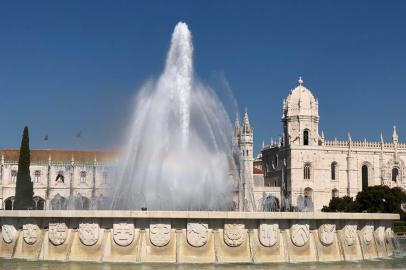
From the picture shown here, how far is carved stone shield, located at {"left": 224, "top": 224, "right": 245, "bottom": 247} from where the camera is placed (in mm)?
15984

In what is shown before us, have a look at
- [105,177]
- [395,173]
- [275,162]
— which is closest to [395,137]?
[395,173]

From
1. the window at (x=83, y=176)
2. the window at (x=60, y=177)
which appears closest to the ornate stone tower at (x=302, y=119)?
the window at (x=83, y=176)

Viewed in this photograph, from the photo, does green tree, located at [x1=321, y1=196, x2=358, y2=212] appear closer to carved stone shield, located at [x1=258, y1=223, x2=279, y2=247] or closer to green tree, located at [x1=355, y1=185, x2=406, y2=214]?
green tree, located at [x1=355, y1=185, x2=406, y2=214]

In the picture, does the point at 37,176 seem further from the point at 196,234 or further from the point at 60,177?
the point at 196,234

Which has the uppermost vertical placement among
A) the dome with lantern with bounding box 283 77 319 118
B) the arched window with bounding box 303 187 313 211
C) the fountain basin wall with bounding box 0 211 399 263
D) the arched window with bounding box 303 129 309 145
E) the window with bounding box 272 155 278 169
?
the dome with lantern with bounding box 283 77 319 118

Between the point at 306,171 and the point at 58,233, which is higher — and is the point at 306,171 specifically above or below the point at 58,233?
above

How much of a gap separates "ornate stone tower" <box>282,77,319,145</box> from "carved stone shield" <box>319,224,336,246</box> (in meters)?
52.7

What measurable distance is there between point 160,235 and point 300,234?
11.7 feet

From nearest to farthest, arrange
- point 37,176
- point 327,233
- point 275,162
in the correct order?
1. point 327,233
2. point 275,162
3. point 37,176

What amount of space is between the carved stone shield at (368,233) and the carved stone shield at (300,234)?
208 cm

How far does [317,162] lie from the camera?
6950cm

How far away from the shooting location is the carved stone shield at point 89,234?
15930mm

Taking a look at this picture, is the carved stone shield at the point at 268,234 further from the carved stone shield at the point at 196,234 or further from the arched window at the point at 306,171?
the arched window at the point at 306,171

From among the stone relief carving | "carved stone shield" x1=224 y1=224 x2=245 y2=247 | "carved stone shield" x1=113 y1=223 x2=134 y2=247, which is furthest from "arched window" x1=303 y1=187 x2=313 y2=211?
"carved stone shield" x1=113 y1=223 x2=134 y2=247
